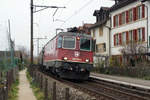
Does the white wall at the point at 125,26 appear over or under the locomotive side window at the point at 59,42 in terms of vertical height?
over

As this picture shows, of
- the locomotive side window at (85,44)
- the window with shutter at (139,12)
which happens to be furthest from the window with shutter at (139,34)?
the locomotive side window at (85,44)

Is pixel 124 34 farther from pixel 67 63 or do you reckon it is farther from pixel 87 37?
pixel 67 63

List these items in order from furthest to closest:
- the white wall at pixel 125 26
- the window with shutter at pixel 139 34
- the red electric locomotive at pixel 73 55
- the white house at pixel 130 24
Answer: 1. the window with shutter at pixel 139 34
2. the white wall at pixel 125 26
3. the white house at pixel 130 24
4. the red electric locomotive at pixel 73 55

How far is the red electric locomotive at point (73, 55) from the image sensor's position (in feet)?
57.6

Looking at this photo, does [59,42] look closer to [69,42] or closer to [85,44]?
[69,42]

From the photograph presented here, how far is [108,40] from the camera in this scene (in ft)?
120

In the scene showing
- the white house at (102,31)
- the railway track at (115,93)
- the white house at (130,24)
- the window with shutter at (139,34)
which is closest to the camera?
the railway track at (115,93)

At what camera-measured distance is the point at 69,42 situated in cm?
1842

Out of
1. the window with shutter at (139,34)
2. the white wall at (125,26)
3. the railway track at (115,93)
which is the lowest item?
the railway track at (115,93)

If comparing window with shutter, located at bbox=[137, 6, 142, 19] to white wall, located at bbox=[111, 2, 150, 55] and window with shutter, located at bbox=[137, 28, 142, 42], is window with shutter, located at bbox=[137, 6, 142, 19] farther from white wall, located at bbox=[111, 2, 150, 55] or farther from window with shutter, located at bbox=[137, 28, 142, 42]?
window with shutter, located at bbox=[137, 28, 142, 42]

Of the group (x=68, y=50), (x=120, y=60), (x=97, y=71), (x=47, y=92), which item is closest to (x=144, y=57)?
(x=120, y=60)

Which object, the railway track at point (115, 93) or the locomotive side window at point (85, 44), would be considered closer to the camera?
the railway track at point (115, 93)

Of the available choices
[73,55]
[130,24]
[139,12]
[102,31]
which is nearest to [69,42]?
[73,55]

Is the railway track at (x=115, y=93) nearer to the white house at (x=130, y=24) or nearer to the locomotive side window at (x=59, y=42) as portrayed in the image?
the locomotive side window at (x=59, y=42)
